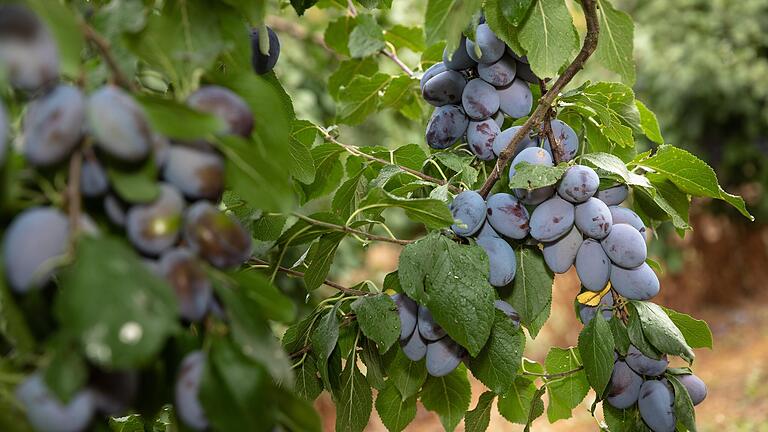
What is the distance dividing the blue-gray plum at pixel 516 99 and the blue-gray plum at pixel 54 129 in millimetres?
546

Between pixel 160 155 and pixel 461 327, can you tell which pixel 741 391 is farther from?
pixel 160 155

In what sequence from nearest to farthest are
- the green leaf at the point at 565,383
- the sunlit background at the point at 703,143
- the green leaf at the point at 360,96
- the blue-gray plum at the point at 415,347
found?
1. the blue-gray plum at the point at 415,347
2. the green leaf at the point at 565,383
3. the green leaf at the point at 360,96
4. the sunlit background at the point at 703,143

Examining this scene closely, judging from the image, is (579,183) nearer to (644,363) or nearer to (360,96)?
(644,363)

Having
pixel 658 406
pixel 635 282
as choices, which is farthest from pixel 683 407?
pixel 635 282

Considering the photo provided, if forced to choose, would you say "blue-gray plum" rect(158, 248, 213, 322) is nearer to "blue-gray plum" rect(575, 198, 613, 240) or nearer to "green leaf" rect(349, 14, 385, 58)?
"blue-gray plum" rect(575, 198, 613, 240)

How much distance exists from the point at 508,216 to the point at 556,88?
0.45 feet

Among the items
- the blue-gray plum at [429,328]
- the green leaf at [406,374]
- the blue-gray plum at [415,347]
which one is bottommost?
the green leaf at [406,374]

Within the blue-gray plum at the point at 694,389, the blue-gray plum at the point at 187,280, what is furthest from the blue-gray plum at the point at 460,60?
the blue-gray plum at the point at 187,280

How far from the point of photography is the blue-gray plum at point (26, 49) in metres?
0.36

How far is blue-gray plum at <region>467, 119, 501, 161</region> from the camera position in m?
0.82

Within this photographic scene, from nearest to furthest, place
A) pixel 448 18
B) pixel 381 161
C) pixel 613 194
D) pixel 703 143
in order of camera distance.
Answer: pixel 448 18
pixel 613 194
pixel 381 161
pixel 703 143

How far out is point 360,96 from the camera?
3.46 ft

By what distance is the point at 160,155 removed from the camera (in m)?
0.39

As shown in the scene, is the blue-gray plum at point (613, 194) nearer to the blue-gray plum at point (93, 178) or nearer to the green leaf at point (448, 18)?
the green leaf at point (448, 18)
